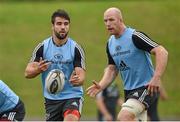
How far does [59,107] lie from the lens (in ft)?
40.9

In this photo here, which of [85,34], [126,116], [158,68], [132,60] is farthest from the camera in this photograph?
[85,34]

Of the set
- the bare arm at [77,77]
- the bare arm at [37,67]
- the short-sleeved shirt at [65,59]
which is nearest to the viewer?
the bare arm at [77,77]

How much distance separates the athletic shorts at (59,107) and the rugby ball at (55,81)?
244 mm

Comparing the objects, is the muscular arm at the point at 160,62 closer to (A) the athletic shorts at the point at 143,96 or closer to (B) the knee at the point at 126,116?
(A) the athletic shorts at the point at 143,96

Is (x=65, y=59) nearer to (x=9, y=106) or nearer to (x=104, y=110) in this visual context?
(x=9, y=106)

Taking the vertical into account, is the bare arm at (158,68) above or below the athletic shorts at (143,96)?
above

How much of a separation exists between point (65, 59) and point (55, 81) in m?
0.43

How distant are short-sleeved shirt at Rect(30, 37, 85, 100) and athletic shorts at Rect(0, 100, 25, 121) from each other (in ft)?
1.79

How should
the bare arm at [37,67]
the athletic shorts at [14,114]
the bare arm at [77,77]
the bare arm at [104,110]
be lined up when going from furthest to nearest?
the bare arm at [104,110], the athletic shorts at [14,114], the bare arm at [37,67], the bare arm at [77,77]

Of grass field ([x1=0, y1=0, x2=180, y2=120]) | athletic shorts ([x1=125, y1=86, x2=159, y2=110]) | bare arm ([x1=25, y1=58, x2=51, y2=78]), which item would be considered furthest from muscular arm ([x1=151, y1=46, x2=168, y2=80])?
grass field ([x1=0, y1=0, x2=180, y2=120])

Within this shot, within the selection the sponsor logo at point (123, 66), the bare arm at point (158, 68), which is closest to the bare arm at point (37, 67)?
the sponsor logo at point (123, 66)

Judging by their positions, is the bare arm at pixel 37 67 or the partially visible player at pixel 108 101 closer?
the bare arm at pixel 37 67

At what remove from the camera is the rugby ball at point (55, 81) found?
40.0 ft

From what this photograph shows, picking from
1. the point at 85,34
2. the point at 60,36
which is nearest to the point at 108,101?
the point at 60,36
